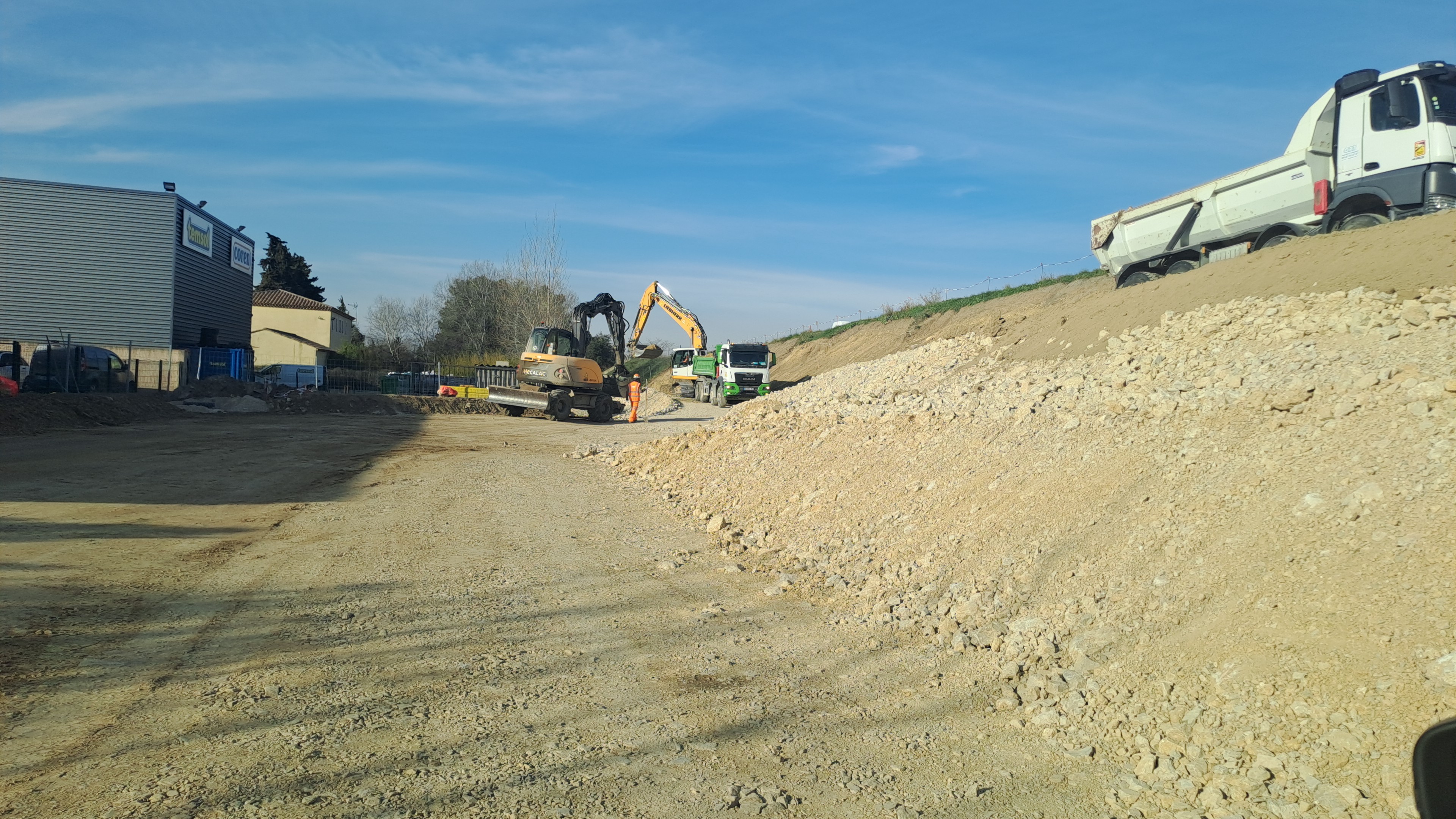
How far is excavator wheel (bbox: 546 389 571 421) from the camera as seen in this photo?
2666 centimetres

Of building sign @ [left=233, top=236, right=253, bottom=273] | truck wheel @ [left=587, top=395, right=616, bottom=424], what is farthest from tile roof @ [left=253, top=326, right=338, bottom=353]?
truck wheel @ [left=587, top=395, right=616, bottom=424]

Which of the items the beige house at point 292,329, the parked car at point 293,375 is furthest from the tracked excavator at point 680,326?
the beige house at point 292,329

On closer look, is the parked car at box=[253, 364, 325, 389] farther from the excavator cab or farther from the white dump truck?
the white dump truck

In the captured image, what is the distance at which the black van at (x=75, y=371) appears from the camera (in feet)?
78.5

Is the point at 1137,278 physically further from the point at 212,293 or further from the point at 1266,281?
the point at 212,293

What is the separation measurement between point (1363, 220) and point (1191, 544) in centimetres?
1004

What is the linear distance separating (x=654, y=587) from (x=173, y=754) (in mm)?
4043

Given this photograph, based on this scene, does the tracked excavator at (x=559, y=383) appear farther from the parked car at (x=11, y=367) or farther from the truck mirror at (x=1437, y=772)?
the truck mirror at (x=1437, y=772)

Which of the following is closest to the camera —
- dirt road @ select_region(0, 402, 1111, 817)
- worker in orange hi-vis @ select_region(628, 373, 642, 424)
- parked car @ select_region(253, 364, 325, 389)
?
dirt road @ select_region(0, 402, 1111, 817)

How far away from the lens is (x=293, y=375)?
42156 millimetres

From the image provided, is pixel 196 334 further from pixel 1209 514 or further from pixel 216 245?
pixel 1209 514

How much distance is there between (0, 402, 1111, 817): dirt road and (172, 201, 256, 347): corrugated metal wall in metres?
28.9

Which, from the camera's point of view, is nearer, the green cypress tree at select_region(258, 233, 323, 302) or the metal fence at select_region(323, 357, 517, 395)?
the metal fence at select_region(323, 357, 517, 395)

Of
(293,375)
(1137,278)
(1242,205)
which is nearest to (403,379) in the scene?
(293,375)
